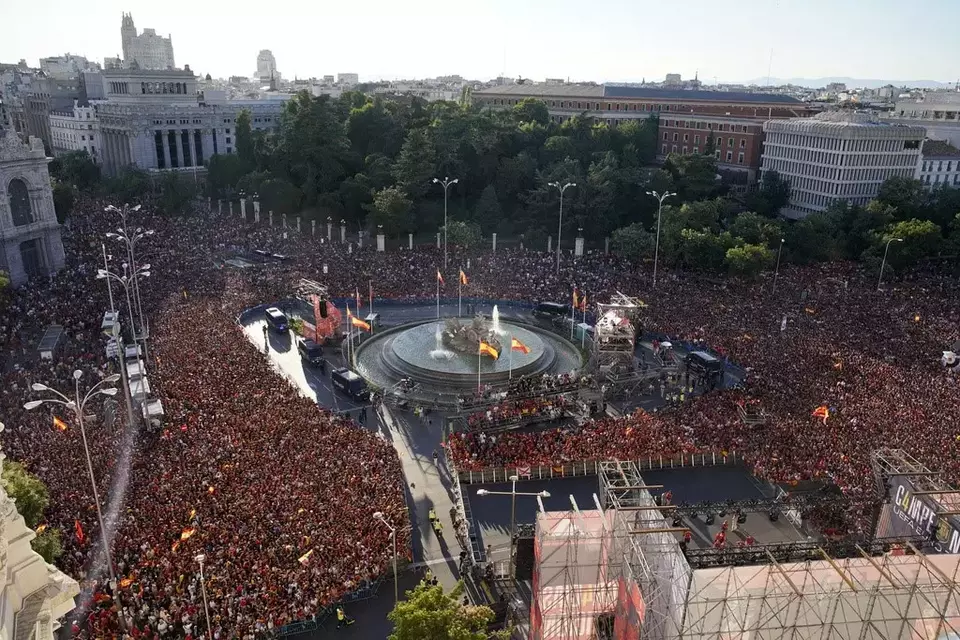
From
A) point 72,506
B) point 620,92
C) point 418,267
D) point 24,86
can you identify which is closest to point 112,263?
point 418,267

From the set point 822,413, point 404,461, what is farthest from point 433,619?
point 822,413

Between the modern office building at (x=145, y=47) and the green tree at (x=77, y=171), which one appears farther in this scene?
the modern office building at (x=145, y=47)

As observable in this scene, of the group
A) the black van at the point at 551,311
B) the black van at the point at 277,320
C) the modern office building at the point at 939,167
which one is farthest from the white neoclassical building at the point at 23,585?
the modern office building at the point at 939,167

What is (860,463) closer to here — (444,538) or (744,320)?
(444,538)

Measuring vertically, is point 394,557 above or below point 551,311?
above

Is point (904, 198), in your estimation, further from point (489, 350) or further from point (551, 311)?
point (489, 350)

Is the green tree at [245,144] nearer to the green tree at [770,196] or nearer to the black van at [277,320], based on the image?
the black van at [277,320]

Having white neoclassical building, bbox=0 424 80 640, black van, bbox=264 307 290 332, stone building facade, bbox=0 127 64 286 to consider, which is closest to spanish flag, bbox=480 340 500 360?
black van, bbox=264 307 290 332
